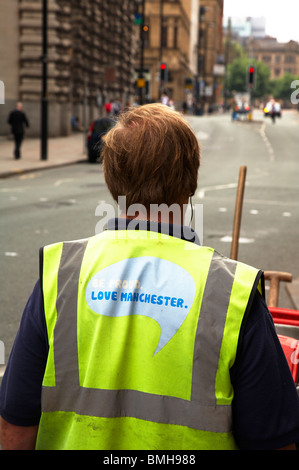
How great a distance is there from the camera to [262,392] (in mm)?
1642

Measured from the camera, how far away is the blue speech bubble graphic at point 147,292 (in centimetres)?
167

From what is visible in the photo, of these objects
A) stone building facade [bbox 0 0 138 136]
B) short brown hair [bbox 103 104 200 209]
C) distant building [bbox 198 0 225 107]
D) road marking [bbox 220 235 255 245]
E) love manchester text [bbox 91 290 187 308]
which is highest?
distant building [bbox 198 0 225 107]

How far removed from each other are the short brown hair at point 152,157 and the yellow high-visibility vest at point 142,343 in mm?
112

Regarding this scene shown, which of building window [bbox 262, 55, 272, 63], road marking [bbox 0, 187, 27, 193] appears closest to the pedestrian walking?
road marking [bbox 0, 187, 27, 193]

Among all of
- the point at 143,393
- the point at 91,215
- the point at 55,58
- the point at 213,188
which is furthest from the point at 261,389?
the point at 55,58

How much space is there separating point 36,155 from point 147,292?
24276 millimetres

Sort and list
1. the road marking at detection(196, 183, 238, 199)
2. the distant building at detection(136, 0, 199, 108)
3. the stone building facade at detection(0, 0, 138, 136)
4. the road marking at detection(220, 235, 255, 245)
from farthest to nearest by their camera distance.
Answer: the distant building at detection(136, 0, 199, 108)
the stone building facade at detection(0, 0, 138, 136)
the road marking at detection(196, 183, 238, 199)
the road marking at detection(220, 235, 255, 245)

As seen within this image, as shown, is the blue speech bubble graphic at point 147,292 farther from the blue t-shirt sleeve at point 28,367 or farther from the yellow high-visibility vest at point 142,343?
the blue t-shirt sleeve at point 28,367

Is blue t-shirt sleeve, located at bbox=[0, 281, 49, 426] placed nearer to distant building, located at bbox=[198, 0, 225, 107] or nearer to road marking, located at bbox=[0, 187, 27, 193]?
road marking, located at bbox=[0, 187, 27, 193]

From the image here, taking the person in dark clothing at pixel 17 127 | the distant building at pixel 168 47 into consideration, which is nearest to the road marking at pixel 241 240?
the person in dark clothing at pixel 17 127

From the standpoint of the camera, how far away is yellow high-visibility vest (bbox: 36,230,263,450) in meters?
1.65

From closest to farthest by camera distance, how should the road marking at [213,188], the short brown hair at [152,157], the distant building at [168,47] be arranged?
the short brown hair at [152,157] < the road marking at [213,188] < the distant building at [168,47]

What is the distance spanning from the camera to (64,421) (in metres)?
1.75

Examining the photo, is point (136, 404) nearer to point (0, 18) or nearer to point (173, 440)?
point (173, 440)
